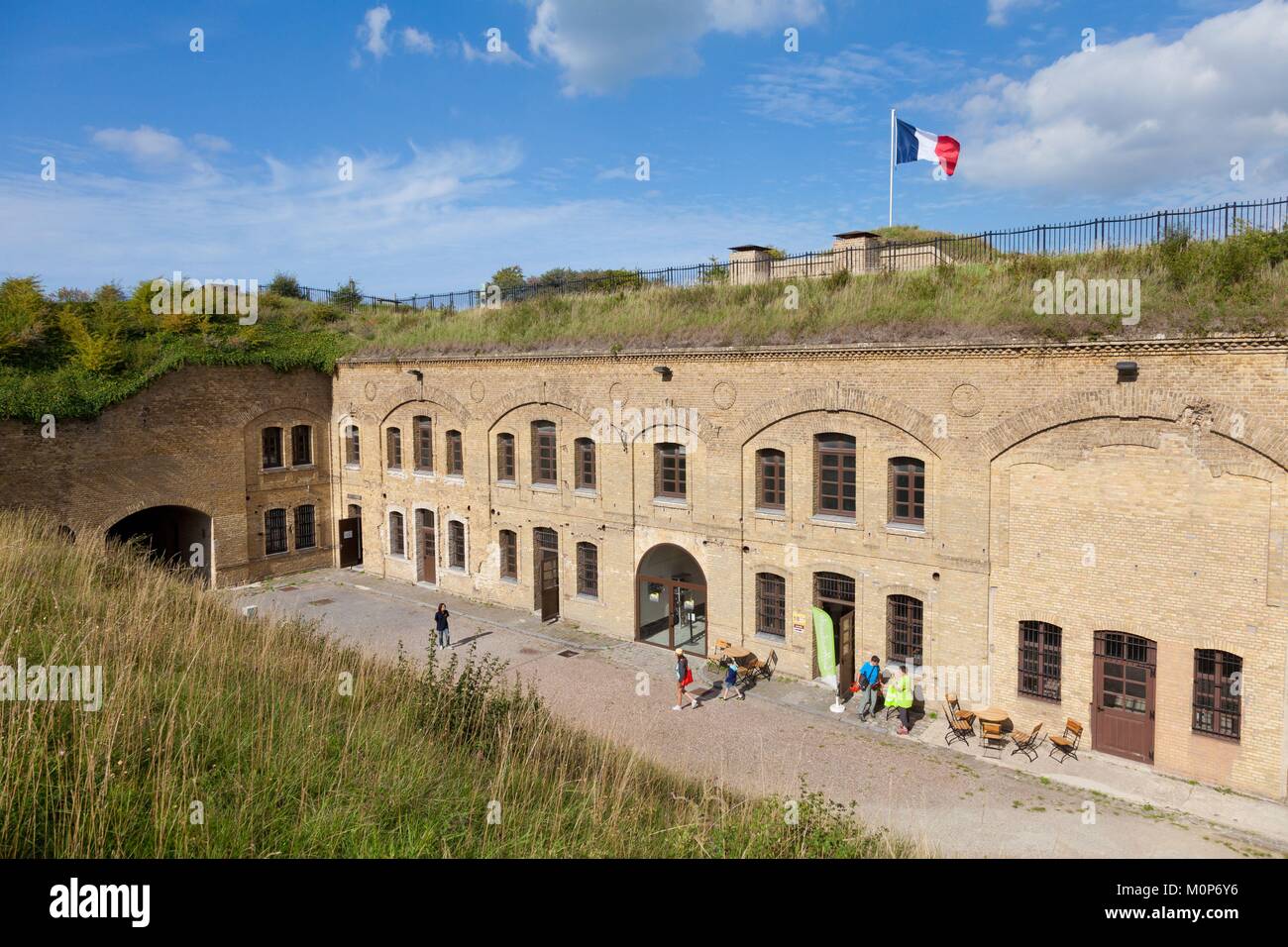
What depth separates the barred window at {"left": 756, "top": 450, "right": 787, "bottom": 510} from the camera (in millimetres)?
20031

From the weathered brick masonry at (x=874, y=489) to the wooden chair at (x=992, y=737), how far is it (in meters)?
0.73

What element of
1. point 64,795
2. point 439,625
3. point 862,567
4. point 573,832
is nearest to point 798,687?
point 862,567

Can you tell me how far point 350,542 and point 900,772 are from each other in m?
23.3

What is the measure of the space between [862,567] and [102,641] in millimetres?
15103

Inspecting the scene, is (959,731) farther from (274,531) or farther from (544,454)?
(274,531)

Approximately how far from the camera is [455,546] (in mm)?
28266

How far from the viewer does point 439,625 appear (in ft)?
73.5

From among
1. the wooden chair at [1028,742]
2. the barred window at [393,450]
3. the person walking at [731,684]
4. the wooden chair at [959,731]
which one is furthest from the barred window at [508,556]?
the wooden chair at [1028,742]

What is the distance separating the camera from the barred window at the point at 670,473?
865 inches

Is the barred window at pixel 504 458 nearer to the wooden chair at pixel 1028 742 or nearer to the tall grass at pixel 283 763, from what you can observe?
the wooden chair at pixel 1028 742

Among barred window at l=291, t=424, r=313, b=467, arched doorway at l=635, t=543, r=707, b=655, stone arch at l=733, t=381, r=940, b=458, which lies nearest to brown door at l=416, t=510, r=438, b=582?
barred window at l=291, t=424, r=313, b=467

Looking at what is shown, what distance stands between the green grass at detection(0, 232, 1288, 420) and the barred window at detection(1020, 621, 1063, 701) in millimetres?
5637

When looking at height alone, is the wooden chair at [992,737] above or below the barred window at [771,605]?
below
